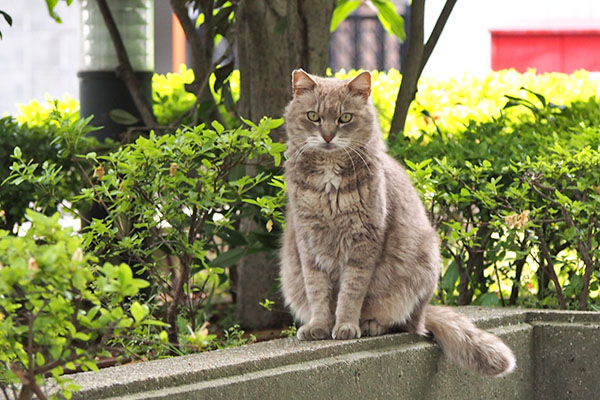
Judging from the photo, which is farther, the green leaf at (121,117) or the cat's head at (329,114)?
the green leaf at (121,117)

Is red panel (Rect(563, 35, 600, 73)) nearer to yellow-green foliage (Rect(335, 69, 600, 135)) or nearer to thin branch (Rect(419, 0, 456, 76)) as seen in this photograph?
yellow-green foliage (Rect(335, 69, 600, 135))

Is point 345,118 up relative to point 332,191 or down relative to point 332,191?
up

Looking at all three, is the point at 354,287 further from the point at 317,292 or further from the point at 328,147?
the point at 328,147

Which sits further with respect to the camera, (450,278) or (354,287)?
(450,278)

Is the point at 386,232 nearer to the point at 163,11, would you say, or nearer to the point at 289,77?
the point at 289,77

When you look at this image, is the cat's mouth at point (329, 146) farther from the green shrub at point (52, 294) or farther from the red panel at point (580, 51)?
the red panel at point (580, 51)

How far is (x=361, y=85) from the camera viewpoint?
3418 millimetres

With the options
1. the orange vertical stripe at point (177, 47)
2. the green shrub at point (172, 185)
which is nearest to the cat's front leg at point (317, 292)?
the green shrub at point (172, 185)

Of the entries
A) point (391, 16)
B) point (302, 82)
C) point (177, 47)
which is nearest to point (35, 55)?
point (177, 47)

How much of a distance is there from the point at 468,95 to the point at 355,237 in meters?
3.53

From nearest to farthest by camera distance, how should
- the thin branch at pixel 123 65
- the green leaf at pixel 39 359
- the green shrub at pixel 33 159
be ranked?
the green leaf at pixel 39 359 < the green shrub at pixel 33 159 < the thin branch at pixel 123 65

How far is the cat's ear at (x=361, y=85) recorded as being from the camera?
3398 mm

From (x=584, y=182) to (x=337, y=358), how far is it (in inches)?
59.6

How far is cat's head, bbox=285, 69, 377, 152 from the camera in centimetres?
334
